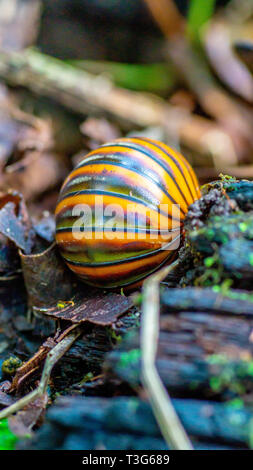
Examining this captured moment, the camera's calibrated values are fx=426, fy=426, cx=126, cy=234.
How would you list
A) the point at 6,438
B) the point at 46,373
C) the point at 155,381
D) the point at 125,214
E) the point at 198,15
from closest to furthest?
the point at 155,381, the point at 6,438, the point at 46,373, the point at 125,214, the point at 198,15

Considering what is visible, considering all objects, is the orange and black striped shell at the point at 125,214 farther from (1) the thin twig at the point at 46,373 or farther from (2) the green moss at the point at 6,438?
(2) the green moss at the point at 6,438

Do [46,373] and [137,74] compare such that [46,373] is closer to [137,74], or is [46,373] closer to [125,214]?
[125,214]

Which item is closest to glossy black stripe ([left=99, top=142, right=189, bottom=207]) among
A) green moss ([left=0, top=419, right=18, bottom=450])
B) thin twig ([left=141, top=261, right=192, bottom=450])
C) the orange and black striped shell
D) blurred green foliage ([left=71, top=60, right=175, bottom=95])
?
the orange and black striped shell

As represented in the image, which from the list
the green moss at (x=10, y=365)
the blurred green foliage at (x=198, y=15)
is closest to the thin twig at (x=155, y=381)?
the green moss at (x=10, y=365)

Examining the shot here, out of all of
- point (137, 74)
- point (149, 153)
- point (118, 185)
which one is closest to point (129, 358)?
point (118, 185)

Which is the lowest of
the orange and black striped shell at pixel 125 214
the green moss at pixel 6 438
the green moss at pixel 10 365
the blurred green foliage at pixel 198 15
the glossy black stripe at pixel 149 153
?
the green moss at pixel 6 438

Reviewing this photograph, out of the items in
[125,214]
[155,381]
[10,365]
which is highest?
[125,214]

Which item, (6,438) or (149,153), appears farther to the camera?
(149,153)
